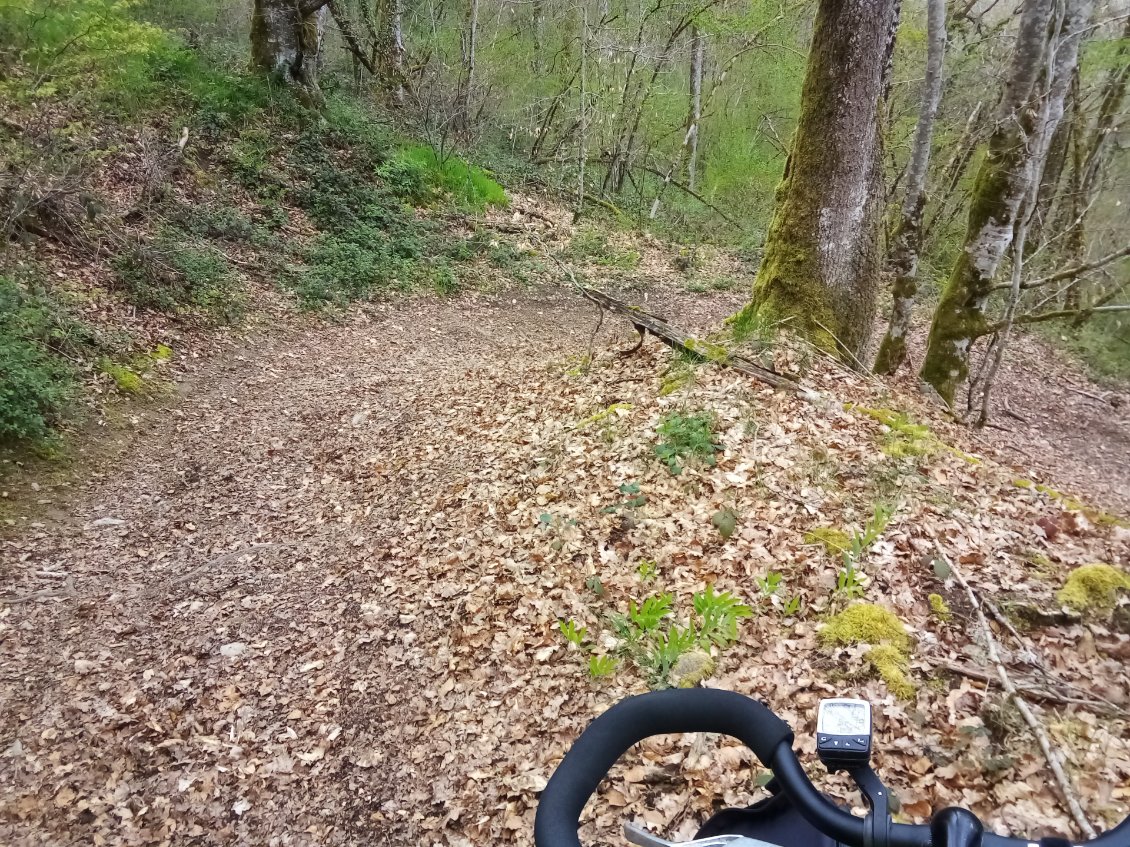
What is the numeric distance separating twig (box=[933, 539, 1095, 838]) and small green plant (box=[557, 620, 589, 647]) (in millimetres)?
2058

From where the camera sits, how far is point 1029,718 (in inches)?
102

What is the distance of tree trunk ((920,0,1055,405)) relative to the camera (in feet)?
21.1

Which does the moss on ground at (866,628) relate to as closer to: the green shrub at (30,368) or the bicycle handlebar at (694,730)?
the bicycle handlebar at (694,730)

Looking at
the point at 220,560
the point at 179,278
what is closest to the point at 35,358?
the point at 220,560

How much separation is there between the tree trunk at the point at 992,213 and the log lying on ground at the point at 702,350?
10.5 ft

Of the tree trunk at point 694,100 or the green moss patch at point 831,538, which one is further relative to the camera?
the tree trunk at point 694,100

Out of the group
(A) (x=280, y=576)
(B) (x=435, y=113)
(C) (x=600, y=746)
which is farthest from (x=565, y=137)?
(C) (x=600, y=746)

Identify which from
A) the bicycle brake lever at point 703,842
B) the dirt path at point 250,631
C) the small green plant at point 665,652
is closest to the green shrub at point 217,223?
the dirt path at point 250,631

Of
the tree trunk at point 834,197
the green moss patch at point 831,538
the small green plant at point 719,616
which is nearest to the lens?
the small green plant at point 719,616

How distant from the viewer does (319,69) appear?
15250mm

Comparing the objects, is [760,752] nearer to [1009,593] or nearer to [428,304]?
[1009,593]

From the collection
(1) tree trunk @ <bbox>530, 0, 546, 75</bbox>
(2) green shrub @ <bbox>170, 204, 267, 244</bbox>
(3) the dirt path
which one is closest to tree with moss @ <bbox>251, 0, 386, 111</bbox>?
(2) green shrub @ <bbox>170, 204, 267, 244</bbox>

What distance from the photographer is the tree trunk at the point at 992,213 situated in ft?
21.1

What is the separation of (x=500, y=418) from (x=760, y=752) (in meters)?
5.73
